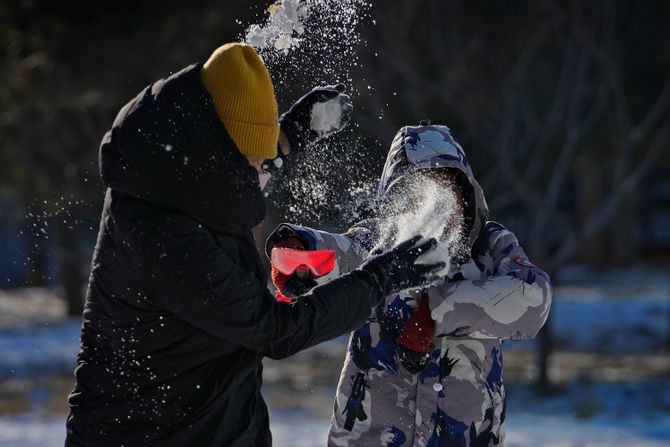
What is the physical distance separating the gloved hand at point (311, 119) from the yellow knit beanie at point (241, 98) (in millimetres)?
668

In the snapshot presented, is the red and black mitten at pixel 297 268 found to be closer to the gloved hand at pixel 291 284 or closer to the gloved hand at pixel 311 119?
the gloved hand at pixel 291 284

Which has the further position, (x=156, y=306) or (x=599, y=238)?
(x=599, y=238)

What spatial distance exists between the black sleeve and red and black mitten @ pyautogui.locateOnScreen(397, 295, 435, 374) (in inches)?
25.2

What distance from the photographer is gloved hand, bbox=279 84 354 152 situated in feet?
9.12

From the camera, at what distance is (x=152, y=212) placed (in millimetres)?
1989

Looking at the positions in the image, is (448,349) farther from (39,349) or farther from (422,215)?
(39,349)

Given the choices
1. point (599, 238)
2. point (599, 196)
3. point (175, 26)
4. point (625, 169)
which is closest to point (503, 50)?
point (625, 169)

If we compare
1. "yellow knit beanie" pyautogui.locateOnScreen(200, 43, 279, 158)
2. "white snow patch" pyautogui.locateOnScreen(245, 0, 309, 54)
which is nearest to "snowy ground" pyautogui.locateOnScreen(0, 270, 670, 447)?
"white snow patch" pyautogui.locateOnScreen(245, 0, 309, 54)

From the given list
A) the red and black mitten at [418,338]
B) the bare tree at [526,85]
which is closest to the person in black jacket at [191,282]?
the red and black mitten at [418,338]

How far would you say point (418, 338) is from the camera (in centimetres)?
269

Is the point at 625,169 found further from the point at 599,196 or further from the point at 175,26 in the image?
the point at 599,196

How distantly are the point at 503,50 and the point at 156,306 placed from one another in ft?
27.7

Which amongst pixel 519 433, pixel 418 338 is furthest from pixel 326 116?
pixel 519 433

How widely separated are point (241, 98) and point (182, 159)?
0.19 m
